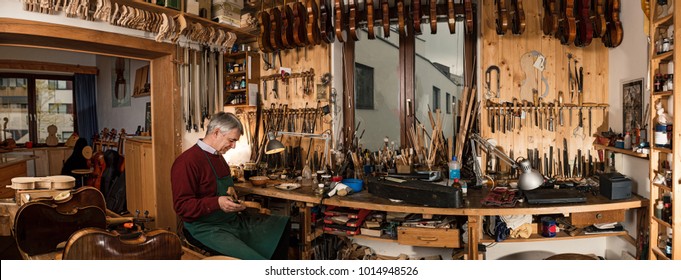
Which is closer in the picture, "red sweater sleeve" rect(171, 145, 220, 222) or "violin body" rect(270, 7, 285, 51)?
"red sweater sleeve" rect(171, 145, 220, 222)

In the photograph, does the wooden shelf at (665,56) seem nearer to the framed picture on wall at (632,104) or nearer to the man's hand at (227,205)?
the framed picture on wall at (632,104)

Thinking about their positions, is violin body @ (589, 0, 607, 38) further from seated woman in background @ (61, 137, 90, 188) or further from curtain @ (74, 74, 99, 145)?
curtain @ (74, 74, 99, 145)

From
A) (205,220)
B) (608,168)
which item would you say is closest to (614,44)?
(608,168)

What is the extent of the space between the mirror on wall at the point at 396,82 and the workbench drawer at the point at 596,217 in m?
1.33

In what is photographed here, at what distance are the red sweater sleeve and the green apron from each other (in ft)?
0.22

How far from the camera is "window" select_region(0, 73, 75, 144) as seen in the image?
22.5 ft

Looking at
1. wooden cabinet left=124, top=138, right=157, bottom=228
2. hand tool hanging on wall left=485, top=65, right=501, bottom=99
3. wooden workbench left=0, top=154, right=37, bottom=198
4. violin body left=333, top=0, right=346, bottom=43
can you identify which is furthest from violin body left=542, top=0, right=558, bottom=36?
wooden workbench left=0, top=154, right=37, bottom=198

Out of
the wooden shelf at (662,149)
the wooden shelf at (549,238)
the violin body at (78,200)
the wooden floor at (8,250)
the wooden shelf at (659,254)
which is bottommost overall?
the wooden floor at (8,250)

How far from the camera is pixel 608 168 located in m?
3.30

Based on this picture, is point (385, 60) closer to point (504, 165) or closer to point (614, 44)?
point (504, 165)

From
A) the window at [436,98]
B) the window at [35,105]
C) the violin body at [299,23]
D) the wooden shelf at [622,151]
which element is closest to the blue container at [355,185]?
the window at [436,98]

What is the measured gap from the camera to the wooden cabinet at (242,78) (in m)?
4.18

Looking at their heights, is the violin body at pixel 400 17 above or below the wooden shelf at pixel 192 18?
below

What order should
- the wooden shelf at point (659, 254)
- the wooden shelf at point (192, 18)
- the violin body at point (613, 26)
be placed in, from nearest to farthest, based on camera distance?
1. the wooden shelf at point (659, 254)
2. the violin body at point (613, 26)
3. the wooden shelf at point (192, 18)
